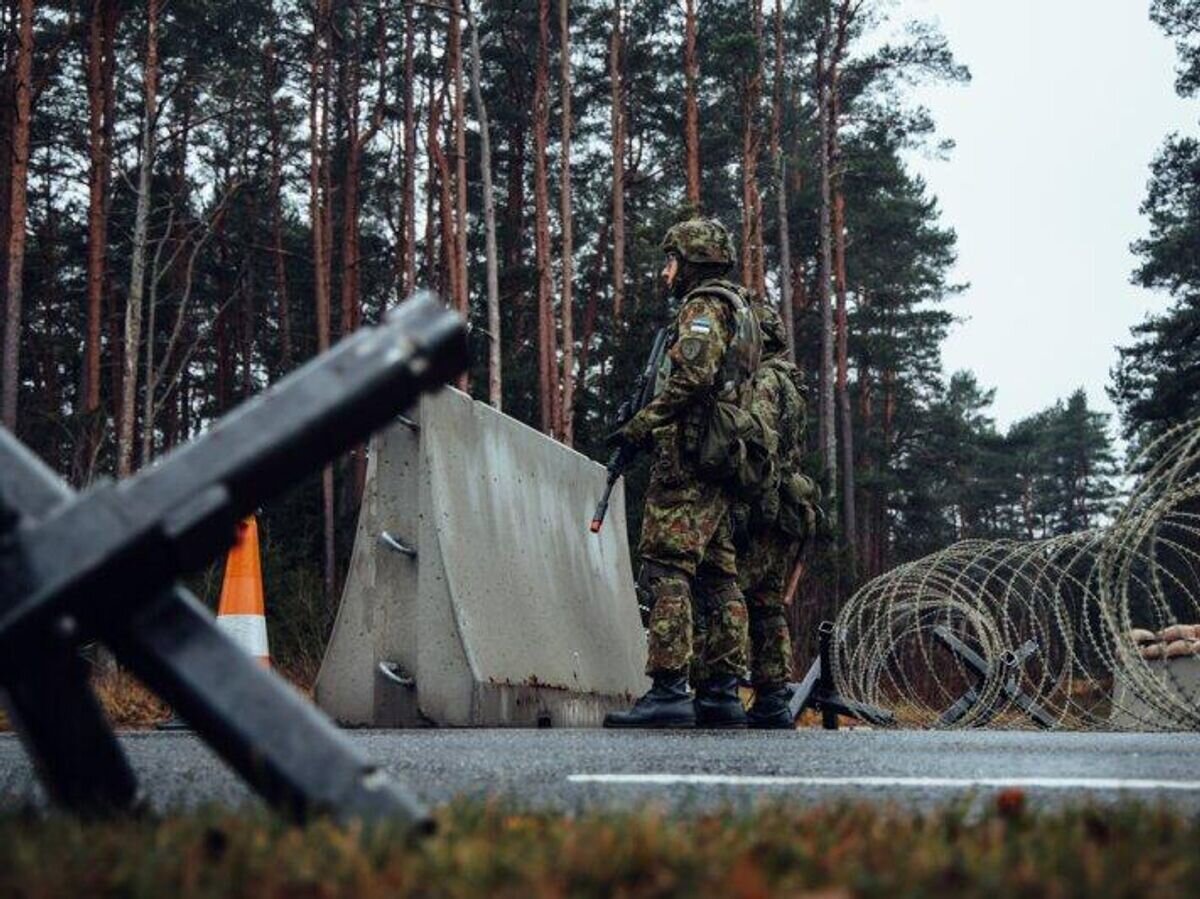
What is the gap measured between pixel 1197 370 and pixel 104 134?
901 inches

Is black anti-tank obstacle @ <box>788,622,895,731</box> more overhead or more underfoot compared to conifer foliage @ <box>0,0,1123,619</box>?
more underfoot

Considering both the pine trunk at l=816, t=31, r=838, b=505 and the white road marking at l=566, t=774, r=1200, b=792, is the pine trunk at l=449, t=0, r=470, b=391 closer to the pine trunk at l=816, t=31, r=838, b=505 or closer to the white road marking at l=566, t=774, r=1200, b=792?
the pine trunk at l=816, t=31, r=838, b=505

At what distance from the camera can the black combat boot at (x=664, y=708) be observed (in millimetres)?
7996

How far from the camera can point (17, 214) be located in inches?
970

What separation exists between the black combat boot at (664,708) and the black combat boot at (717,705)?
39 centimetres

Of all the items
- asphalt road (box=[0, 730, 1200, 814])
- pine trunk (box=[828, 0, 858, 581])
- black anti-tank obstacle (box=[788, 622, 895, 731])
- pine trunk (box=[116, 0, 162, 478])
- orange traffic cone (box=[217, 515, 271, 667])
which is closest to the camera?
asphalt road (box=[0, 730, 1200, 814])

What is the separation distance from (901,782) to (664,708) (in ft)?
12.4

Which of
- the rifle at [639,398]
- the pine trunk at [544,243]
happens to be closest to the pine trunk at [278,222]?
the pine trunk at [544,243]

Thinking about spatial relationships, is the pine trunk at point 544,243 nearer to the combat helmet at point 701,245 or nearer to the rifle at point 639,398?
the rifle at point 639,398

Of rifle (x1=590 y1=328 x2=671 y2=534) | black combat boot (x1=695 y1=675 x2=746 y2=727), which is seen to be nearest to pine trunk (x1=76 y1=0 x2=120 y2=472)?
rifle (x1=590 y1=328 x2=671 y2=534)

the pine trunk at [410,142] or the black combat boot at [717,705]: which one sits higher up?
the pine trunk at [410,142]

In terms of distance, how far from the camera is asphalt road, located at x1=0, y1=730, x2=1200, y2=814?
3.74m

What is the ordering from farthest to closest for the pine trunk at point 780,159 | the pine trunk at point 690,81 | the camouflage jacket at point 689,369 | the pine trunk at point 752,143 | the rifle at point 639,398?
the pine trunk at point 780,159 < the pine trunk at point 752,143 < the pine trunk at point 690,81 < the rifle at point 639,398 < the camouflage jacket at point 689,369

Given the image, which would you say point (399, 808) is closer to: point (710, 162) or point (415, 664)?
Result: point (415, 664)
